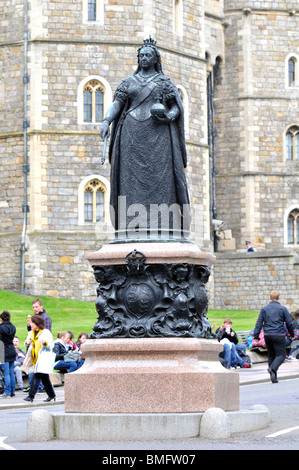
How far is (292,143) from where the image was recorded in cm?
5972

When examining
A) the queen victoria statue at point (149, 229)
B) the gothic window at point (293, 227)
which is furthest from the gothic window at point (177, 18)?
the queen victoria statue at point (149, 229)

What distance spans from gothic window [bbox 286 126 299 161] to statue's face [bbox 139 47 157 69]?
4413 centimetres

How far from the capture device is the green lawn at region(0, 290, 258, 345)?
38312 millimetres

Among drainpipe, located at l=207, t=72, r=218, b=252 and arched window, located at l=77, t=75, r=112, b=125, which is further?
drainpipe, located at l=207, t=72, r=218, b=252

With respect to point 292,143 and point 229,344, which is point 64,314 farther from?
point 292,143

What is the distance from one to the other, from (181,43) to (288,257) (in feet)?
35.3

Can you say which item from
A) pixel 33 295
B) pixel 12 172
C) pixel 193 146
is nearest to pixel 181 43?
pixel 193 146

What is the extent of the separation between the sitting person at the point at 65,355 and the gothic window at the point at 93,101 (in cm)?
2124

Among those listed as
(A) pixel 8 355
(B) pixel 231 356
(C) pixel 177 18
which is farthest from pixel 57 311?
(A) pixel 8 355

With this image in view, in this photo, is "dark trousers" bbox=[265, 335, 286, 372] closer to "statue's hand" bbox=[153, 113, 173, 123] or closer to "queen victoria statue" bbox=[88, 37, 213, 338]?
"queen victoria statue" bbox=[88, 37, 213, 338]

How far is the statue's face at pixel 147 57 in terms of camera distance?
51.9 ft

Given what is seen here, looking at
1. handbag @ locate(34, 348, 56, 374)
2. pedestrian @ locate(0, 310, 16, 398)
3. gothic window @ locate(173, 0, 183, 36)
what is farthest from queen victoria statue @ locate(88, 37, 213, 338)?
gothic window @ locate(173, 0, 183, 36)

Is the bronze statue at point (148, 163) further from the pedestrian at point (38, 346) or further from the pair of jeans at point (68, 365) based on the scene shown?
the pair of jeans at point (68, 365)

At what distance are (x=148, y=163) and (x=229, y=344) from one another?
44.1 ft
